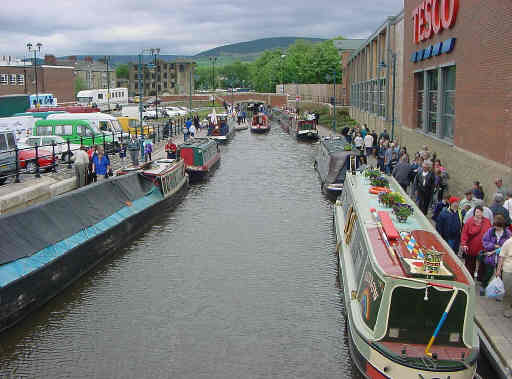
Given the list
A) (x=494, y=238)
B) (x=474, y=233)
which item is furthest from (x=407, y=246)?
(x=474, y=233)

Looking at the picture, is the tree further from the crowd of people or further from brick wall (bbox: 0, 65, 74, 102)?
the crowd of people

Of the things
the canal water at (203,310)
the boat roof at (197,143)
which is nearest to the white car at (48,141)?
the boat roof at (197,143)

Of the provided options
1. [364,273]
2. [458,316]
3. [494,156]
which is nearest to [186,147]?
[494,156]

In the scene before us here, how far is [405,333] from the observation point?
9234mm

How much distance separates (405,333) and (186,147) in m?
24.3

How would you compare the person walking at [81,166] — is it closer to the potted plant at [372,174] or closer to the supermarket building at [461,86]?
the potted plant at [372,174]

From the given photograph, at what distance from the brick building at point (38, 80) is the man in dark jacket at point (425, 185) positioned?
71.6 m

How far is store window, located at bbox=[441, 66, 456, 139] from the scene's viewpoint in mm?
24422

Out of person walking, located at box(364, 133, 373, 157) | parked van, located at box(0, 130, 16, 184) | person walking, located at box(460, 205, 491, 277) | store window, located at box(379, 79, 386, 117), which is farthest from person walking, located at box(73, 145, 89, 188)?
store window, located at box(379, 79, 386, 117)

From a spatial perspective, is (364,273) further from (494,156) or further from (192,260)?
(494,156)

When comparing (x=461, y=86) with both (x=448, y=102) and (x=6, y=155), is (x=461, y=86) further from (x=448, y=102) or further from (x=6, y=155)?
(x=6, y=155)

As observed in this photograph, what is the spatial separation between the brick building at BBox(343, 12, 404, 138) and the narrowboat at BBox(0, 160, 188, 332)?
17.6 metres

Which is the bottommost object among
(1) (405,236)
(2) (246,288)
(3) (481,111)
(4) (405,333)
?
(2) (246,288)

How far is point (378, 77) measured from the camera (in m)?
44.7
